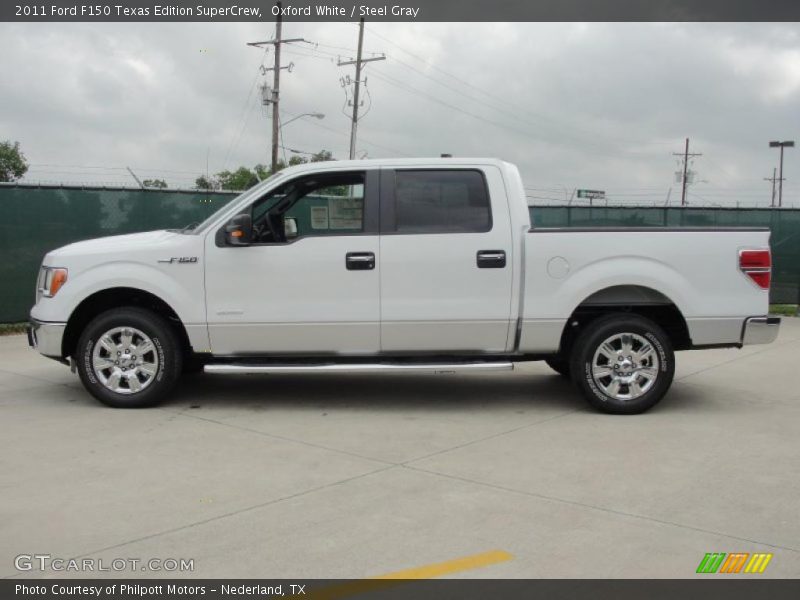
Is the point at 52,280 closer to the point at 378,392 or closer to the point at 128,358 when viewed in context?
the point at 128,358

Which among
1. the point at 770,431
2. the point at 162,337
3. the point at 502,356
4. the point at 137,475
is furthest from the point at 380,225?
the point at 770,431

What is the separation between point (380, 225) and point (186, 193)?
7280 millimetres

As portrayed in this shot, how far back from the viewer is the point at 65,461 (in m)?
5.50

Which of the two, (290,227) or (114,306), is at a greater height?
(290,227)

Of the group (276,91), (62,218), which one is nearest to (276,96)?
(276,91)

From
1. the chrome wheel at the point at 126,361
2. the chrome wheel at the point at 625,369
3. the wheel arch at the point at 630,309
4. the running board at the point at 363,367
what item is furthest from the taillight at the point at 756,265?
the chrome wheel at the point at 126,361

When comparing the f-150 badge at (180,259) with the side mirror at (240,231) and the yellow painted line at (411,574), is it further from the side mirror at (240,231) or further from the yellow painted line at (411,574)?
the yellow painted line at (411,574)

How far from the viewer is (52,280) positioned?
22.9 ft

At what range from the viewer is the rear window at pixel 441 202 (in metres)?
6.93

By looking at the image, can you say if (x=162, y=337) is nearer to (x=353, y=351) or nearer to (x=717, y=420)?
(x=353, y=351)

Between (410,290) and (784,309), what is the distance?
11868 mm

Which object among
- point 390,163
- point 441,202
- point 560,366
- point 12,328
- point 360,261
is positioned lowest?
point 12,328
